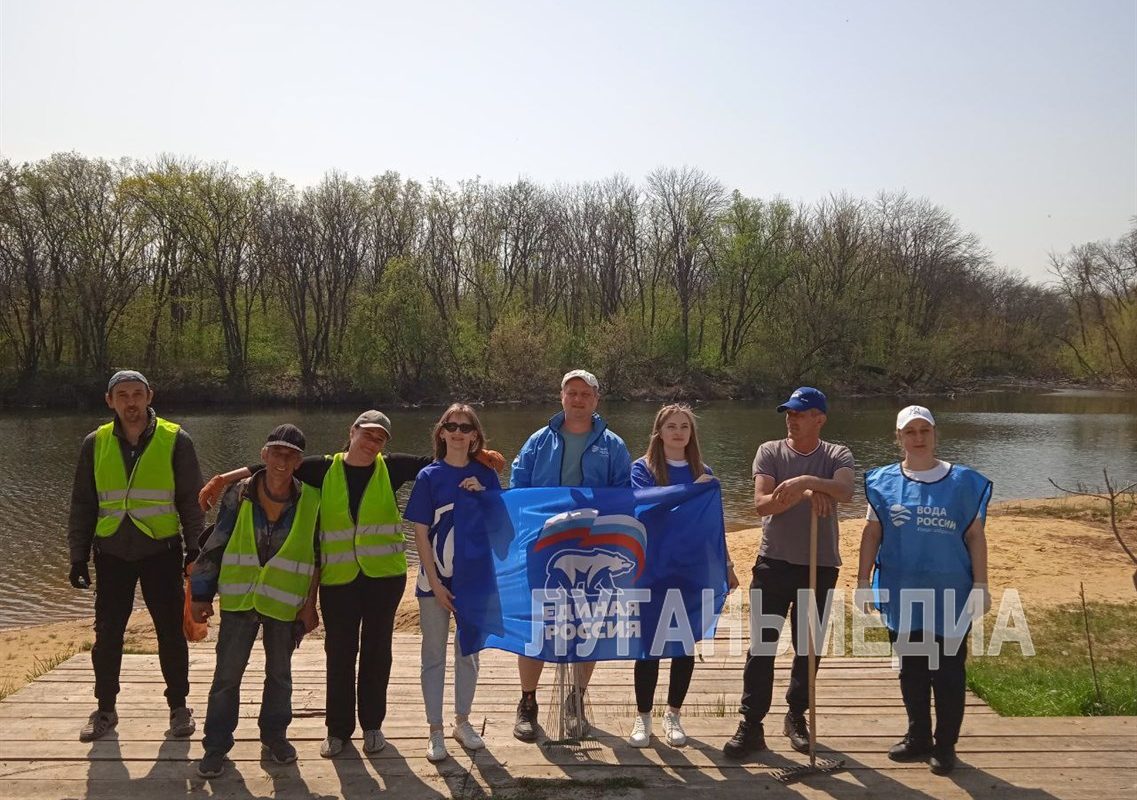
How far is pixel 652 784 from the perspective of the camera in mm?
4234

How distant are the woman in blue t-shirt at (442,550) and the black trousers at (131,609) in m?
1.57

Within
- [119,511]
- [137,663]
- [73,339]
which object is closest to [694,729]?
[119,511]

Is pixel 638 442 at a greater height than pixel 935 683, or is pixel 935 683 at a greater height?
pixel 935 683

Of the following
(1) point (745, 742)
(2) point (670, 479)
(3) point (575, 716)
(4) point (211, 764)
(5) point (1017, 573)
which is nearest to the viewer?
(4) point (211, 764)

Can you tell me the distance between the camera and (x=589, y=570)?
4848 millimetres

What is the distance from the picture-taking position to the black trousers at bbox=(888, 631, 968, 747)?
4406 millimetres

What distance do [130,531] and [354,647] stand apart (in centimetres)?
155

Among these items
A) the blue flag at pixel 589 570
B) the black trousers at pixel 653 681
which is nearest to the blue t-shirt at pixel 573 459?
the blue flag at pixel 589 570

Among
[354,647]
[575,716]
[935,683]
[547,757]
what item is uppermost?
[354,647]

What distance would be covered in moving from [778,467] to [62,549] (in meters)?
16.1

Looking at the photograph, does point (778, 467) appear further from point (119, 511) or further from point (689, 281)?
point (689, 281)

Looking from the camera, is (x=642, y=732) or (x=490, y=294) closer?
(x=642, y=732)

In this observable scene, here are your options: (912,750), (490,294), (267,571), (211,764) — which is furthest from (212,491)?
(490,294)

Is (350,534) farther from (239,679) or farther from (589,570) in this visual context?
(589,570)
